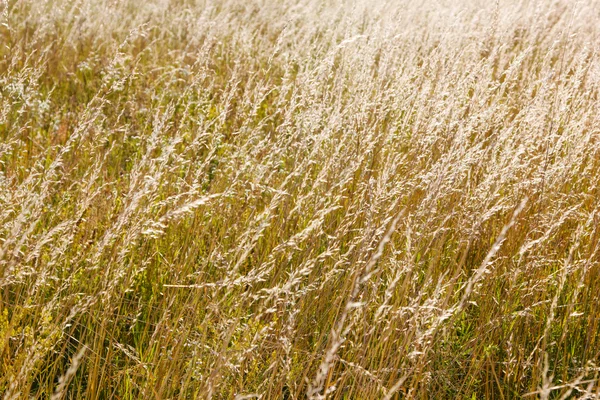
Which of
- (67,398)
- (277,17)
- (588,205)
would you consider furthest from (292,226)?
(277,17)

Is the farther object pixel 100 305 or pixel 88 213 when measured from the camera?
pixel 88 213

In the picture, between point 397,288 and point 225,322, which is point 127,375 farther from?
point 397,288

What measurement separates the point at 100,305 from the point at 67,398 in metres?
0.26

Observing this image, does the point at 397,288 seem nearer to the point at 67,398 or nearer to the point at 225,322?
the point at 225,322

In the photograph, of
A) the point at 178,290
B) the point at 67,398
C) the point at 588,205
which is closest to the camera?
the point at 67,398

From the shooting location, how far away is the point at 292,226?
7.08 feet

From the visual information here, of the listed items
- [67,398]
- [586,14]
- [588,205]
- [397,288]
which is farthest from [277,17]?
[67,398]

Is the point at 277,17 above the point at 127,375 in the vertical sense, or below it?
above

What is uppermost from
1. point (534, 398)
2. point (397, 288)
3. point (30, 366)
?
point (30, 366)

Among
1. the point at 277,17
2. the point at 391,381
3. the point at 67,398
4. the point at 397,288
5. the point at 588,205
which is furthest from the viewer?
the point at 277,17

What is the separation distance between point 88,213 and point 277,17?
4.39 m

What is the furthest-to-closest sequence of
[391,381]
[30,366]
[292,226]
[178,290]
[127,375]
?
[292,226] < [178,290] < [127,375] < [391,381] < [30,366]

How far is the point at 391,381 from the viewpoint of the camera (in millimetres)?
1400

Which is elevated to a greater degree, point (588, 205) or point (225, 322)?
point (225, 322)
